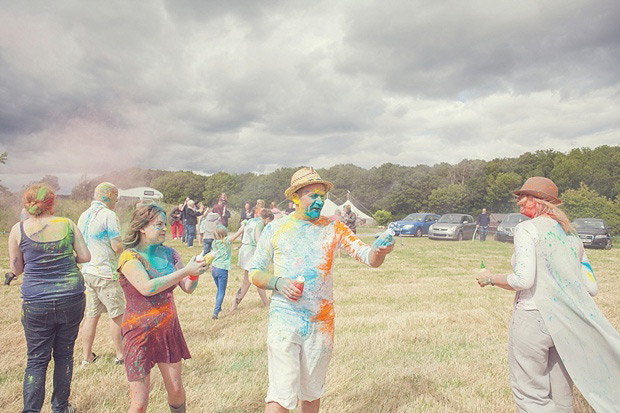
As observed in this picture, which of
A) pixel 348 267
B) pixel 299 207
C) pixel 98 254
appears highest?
pixel 299 207

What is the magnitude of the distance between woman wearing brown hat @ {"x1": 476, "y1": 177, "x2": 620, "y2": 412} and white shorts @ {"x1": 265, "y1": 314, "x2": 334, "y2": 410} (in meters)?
1.40

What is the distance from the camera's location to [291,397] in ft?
8.36

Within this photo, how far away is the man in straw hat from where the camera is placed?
258cm

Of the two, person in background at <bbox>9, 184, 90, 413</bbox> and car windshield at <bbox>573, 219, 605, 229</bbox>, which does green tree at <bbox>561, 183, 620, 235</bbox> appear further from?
person in background at <bbox>9, 184, 90, 413</bbox>

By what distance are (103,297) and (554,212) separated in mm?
4500

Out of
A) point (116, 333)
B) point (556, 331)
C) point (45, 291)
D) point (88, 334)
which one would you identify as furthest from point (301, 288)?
point (88, 334)

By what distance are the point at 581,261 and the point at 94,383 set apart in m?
4.55

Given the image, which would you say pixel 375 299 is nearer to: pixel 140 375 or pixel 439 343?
pixel 439 343

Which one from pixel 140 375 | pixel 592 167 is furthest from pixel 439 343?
pixel 592 167

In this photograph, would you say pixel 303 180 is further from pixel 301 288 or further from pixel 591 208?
pixel 591 208

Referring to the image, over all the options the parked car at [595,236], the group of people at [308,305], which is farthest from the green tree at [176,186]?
the group of people at [308,305]

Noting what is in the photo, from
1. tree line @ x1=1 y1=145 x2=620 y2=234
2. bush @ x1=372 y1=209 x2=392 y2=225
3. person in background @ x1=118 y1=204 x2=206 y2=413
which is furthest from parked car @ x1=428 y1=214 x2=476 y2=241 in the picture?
tree line @ x1=1 y1=145 x2=620 y2=234

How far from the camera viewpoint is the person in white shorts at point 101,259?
4.49 meters

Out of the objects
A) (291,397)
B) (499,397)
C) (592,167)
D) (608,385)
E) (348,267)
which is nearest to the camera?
(291,397)
